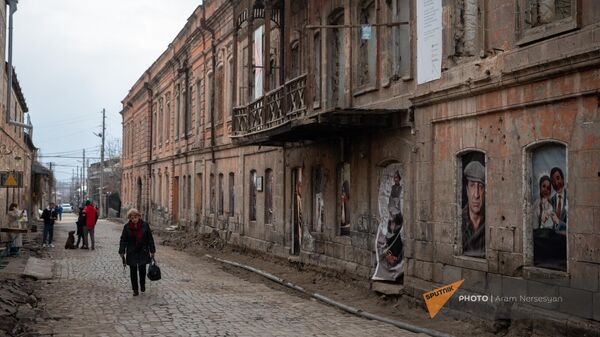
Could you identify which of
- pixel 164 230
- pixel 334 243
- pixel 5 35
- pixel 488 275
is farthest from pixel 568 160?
pixel 164 230

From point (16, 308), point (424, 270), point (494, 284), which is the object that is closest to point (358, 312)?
point (424, 270)

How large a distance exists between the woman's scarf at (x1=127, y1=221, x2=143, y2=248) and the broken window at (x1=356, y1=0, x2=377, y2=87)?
18.3 feet

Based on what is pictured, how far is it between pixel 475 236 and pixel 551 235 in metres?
1.80

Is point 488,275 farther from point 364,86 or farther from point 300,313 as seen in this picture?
point 364,86

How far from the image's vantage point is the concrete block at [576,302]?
331 inches

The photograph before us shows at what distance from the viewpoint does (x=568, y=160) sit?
8.80 metres

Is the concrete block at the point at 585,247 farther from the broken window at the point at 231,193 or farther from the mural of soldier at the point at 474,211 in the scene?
the broken window at the point at 231,193

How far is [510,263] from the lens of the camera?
9.91 meters

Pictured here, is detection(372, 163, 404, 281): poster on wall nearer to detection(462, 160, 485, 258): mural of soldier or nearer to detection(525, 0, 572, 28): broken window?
detection(462, 160, 485, 258): mural of soldier

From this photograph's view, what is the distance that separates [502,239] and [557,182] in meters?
1.34

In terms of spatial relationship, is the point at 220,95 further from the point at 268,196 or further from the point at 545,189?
the point at 545,189

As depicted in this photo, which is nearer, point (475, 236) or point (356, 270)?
point (475, 236)

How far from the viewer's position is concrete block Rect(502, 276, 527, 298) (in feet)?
31.5

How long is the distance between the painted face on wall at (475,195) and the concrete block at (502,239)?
58 cm
